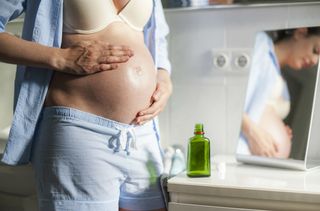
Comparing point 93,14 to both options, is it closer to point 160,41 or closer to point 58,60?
point 58,60

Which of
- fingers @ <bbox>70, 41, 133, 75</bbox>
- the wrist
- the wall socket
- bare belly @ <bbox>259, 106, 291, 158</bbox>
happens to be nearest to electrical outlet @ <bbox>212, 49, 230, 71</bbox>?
the wall socket

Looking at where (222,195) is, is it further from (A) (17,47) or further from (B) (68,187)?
(A) (17,47)

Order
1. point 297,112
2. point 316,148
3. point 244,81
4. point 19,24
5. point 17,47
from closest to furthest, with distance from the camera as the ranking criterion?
point 17,47
point 297,112
point 316,148
point 244,81
point 19,24

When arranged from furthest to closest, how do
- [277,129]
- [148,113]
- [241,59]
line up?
1. [241,59]
2. [277,129]
3. [148,113]

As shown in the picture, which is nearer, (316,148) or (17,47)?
(17,47)

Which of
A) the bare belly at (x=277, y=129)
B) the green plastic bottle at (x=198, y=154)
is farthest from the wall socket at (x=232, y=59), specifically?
the green plastic bottle at (x=198, y=154)

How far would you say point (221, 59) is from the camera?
1.51 meters

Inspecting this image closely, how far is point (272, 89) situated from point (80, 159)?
23.2 inches

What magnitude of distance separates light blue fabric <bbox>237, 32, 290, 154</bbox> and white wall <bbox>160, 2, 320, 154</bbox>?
17 cm

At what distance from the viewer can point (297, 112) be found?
1.21 meters

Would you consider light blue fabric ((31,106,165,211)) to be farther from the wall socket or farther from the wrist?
the wall socket

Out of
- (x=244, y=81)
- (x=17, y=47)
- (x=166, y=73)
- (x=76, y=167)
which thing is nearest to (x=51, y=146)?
(x=76, y=167)

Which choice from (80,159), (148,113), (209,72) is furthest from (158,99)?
(209,72)

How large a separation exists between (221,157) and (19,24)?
0.91m
